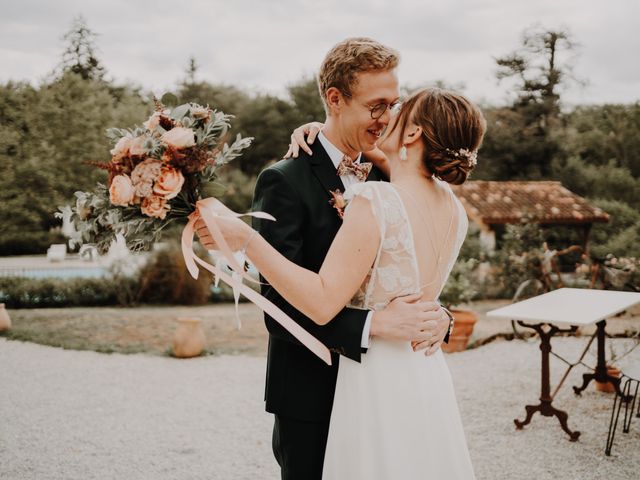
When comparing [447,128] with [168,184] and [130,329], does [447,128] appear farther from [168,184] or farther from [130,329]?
[130,329]

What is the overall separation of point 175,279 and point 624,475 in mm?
11400

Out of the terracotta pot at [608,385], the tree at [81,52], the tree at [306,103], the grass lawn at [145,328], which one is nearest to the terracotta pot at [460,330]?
the grass lawn at [145,328]

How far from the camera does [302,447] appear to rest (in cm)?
207

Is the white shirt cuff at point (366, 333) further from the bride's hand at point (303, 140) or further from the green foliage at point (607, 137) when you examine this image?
the green foliage at point (607, 137)

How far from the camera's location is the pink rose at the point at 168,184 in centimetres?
169

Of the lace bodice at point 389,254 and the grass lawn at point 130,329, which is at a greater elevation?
the lace bodice at point 389,254

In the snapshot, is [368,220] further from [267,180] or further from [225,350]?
[225,350]

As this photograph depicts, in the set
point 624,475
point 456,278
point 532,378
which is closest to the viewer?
point 624,475

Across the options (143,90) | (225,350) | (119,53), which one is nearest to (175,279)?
(225,350)

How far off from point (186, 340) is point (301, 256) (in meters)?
7.81

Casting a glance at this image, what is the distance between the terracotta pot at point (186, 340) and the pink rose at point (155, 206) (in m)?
7.89

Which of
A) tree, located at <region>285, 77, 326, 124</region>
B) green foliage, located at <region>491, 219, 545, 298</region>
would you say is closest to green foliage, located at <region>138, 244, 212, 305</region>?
green foliage, located at <region>491, 219, 545, 298</region>

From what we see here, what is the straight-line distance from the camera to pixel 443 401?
6.42 ft

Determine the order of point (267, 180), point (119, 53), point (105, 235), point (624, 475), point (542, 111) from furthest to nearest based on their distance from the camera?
point (542, 111)
point (119, 53)
point (624, 475)
point (267, 180)
point (105, 235)
